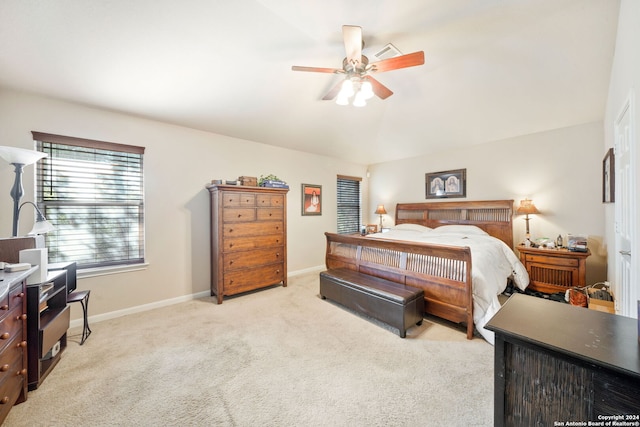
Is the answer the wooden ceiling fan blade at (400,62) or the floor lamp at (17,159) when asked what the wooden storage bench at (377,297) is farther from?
the floor lamp at (17,159)

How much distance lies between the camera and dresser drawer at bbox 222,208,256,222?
3.55m

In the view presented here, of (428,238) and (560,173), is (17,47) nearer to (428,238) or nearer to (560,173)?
(428,238)

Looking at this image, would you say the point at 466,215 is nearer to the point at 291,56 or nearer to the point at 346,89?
the point at 346,89

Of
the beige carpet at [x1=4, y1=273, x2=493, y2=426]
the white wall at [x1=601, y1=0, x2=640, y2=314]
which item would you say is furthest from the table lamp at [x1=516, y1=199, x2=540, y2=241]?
the beige carpet at [x1=4, y1=273, x2=493, y2=426]

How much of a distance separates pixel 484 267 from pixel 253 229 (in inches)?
124

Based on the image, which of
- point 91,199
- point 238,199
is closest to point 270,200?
point 238,199

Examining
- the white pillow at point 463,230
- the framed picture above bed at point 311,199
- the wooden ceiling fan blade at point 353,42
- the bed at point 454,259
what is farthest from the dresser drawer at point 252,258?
the white pillow at point 463,230

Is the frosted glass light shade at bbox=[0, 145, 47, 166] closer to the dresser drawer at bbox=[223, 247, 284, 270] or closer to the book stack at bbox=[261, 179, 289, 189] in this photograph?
the dresser drawer at bbox=[223, 247, 284, 270]

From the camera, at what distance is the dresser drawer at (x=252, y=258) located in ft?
11.8

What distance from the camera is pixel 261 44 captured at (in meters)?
2.51

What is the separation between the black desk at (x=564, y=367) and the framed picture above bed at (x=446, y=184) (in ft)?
13.1

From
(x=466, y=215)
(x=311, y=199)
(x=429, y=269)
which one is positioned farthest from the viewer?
(x=311, y=199)

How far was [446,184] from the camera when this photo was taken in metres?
5.01

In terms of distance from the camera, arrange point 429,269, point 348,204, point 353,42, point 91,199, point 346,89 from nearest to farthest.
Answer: point 353,42, point 346,89, point 429,269, point 91,199, point 348,204
